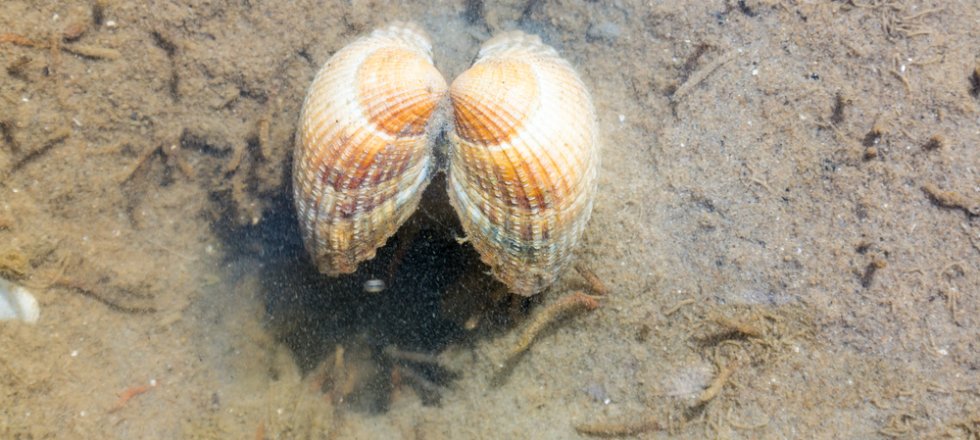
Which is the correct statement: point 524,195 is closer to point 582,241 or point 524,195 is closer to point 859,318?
point 582,241

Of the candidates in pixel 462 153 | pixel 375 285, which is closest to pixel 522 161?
pixel 462 153

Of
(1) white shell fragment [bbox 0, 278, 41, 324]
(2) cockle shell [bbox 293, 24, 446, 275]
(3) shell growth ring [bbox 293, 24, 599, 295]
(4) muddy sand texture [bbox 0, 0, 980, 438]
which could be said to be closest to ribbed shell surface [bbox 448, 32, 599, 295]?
(3) shell growth ring [bbox 293, 24, 599, 295]

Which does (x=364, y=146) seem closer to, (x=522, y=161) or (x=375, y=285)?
(x=522, y=161)

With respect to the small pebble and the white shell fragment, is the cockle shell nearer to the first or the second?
the small pebble

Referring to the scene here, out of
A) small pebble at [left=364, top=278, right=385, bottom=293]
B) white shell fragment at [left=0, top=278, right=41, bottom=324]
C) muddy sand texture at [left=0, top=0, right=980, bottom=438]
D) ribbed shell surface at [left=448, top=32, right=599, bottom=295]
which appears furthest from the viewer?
small pebble at [left=364, top=278, right=385, bottom=293]

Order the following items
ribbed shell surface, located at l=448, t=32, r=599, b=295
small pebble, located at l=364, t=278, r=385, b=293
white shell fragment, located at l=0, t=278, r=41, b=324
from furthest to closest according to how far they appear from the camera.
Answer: small pebble, located at l=364, t=278, r=385, b=293 → white shell fragment, located at l=0, t=278, r=41, b=324 → ribbed shell surface, located at l=448, t=32, r=599, b=295

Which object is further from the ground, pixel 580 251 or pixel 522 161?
pixel 522 161

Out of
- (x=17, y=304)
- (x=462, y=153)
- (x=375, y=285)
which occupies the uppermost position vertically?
(x=462, y=153)
